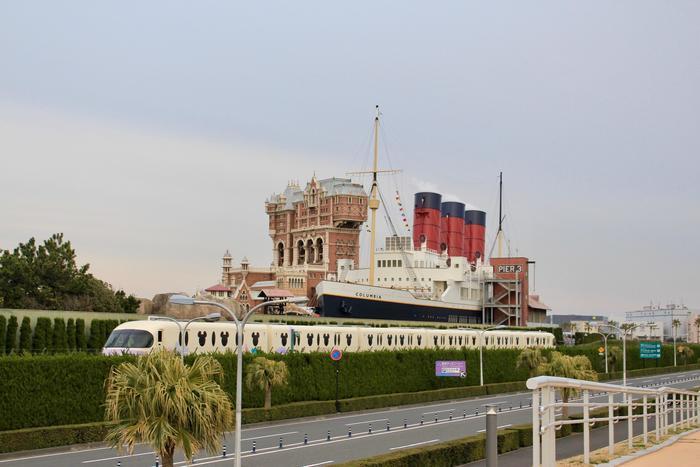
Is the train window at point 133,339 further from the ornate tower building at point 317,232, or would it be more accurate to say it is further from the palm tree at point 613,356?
the ornate tower building at point 317,232

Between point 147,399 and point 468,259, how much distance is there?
11021cm

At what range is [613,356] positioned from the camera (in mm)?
90062

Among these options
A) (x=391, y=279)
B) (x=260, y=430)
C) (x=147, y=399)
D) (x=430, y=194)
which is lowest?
(x=260, y=430)

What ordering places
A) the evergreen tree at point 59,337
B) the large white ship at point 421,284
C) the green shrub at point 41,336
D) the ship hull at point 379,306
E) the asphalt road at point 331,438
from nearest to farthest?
1. the asphalt road at point 331,438
2. the green shrub at point 41,336
3. the evergreen tree at point 59,337
4. the ship hull at point 379,306
5. the large white ship at point 421,284

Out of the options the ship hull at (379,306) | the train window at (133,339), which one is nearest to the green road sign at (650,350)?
the ship hull at (379,306)

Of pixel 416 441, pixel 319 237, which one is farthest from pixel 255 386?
pixel 319 237

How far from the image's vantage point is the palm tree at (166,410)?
19375mm

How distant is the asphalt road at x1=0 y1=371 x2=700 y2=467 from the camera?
91.1ft

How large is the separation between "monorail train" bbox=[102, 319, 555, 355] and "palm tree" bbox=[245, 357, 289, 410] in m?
3.36

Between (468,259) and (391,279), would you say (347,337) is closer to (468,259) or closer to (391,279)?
(391,279)

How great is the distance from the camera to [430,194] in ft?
377

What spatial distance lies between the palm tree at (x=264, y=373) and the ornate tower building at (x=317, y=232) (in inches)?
3550

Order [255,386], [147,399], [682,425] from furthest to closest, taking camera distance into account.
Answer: [255,386]
[682,425]
[147,399]

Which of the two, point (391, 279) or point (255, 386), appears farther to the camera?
point (391, 279)
